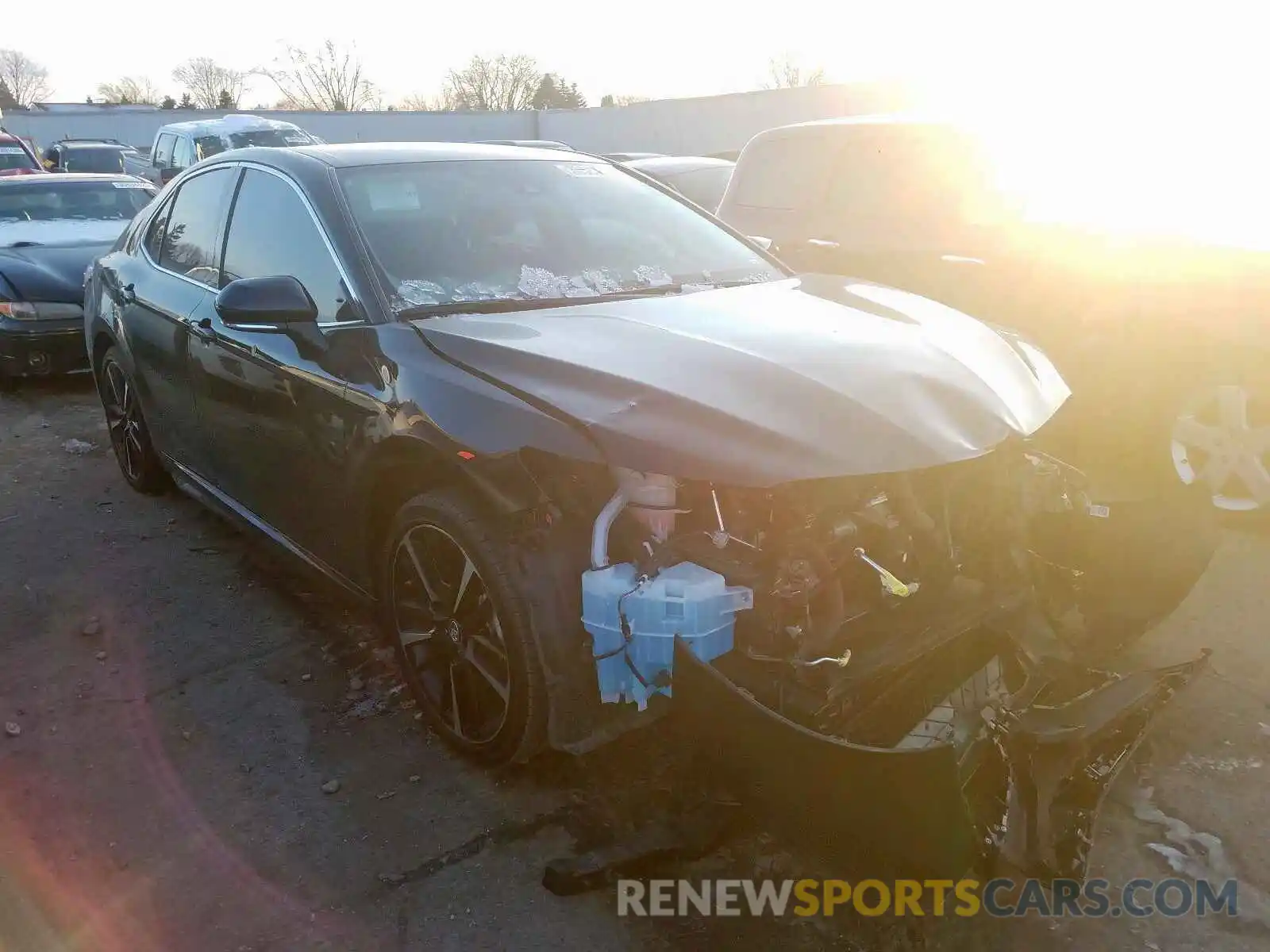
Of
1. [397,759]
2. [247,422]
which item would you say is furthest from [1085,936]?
[247,422]

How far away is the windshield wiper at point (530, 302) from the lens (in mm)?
2906

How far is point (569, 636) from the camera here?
2443 millimetres

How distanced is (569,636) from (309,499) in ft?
4.14

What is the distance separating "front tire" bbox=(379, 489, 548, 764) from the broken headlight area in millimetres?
253

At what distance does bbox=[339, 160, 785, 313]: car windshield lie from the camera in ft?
10.1

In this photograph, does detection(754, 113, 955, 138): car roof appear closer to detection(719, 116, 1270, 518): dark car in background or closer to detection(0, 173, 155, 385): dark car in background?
detection(719, 116, 1270, 518): dark car in background

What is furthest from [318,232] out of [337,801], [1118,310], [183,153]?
[183,153]

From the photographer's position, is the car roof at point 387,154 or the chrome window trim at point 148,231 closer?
the car roof at point 387,154

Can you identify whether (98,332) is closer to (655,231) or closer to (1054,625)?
(655,231)

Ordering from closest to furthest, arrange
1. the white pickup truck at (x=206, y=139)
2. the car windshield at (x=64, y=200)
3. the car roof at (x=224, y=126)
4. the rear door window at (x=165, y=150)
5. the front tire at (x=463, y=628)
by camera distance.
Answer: the front tire at (x=463, y=628), the car windshield at (x=64, y=200), the white pickup truck at (x=206, y=139), the car roof at (x=224, y=126), the rear door window at (x=165, y=150)

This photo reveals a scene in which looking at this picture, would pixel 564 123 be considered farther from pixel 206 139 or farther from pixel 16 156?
pixel 206 139

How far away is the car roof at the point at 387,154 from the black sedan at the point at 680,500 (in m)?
0.03

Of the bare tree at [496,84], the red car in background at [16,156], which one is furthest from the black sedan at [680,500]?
the bare tree at [496,84]

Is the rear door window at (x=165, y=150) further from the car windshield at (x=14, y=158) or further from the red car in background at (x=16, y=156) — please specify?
the car windshield at (x=14, y=158)
